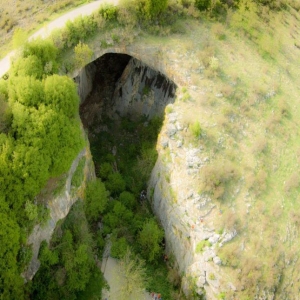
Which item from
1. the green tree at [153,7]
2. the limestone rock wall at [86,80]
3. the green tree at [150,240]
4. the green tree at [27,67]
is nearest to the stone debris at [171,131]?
the green tree at [150,240]

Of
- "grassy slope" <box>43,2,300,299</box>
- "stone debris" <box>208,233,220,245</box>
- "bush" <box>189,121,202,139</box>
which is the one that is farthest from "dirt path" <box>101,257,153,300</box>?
"bush" <box>189,121,202,139</box>

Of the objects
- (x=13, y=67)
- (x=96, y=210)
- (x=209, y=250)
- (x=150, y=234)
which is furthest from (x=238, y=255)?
(x=13, y=67)

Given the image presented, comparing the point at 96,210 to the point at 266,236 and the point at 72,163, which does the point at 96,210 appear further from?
the point at 266,236

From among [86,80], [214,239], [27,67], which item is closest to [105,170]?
[86,80]

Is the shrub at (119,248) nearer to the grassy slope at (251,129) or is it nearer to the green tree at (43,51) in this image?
the grassy slope at (251,129)

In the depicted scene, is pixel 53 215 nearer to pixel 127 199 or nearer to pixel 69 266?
pixel 69 266
